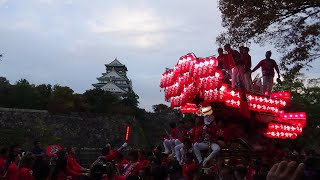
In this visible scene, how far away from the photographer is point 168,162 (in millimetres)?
11844

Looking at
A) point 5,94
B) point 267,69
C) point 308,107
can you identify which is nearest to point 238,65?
point 267,69

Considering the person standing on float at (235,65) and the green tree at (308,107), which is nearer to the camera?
the person standing on float at (235,65)

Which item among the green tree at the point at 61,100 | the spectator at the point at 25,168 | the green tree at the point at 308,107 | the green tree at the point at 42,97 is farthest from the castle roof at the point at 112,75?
the spectator at the point at 25,168

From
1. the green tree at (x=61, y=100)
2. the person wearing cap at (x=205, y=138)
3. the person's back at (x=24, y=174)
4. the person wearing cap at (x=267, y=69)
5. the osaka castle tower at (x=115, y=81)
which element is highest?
the osaka castle tower at (x=115, y=81)

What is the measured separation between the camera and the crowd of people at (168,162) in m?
8.20

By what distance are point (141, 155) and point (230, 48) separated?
17.6 feet

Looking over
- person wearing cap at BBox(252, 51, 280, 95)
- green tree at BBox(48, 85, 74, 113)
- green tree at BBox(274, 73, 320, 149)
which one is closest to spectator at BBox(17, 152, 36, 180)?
person wearing cap at BBox(252, 51, 280, 95)

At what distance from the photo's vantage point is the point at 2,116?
161 feet

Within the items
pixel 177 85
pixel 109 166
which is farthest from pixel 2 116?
pixel 109 166

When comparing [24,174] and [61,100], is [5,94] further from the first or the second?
[24,174]

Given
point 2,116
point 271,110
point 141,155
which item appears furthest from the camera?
point 2,116

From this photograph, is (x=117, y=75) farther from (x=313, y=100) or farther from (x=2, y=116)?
(x=313, y=100)

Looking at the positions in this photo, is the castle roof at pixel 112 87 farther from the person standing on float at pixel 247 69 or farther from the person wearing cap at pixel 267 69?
the person standing on float at pixel 247 69

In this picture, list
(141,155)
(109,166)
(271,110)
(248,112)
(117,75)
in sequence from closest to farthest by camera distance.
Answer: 1. (109,166)
2. (141,155)
3. (248,112)
4. (271,110)
5. (117,75)
